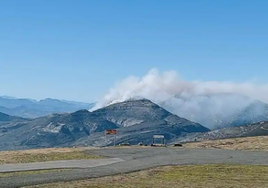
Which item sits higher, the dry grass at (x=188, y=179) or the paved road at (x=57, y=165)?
the paved road at (x=57, y=165)

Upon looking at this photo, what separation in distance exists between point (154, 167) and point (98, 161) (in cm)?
599

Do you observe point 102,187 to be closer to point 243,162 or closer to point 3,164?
point 3,164

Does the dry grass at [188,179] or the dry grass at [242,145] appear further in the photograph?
the dry grass at [242,145]

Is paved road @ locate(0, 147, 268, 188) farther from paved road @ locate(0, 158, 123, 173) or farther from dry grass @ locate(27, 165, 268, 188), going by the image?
dry grass @ locate(27, 165, 268, 188)

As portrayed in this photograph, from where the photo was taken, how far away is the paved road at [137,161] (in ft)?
84.1

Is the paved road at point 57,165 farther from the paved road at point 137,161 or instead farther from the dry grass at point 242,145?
the dry grass at point 242,145

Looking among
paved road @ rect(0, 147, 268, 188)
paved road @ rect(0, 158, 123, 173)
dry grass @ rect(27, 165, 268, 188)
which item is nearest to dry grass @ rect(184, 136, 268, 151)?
paved road @ rect(0, 147, 268, 188)

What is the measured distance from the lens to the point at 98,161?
36.4 metres

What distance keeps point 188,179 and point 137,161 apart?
408 inches

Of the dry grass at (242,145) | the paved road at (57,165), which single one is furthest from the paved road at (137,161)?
the dry grass at (242,145)

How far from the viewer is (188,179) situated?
26.8 m

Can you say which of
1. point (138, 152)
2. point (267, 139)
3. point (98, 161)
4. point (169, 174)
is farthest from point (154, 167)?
point (267, 139)

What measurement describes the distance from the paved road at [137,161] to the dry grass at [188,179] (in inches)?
63.3

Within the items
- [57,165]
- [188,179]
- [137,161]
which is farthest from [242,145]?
[57,165]
